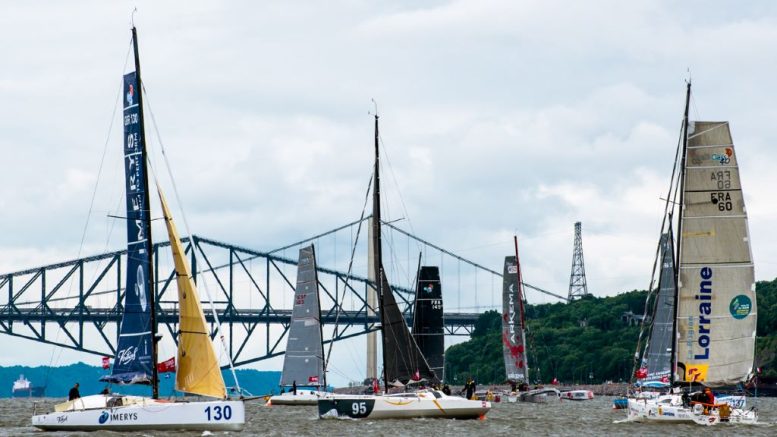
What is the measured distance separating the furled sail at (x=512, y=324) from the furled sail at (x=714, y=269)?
115ft

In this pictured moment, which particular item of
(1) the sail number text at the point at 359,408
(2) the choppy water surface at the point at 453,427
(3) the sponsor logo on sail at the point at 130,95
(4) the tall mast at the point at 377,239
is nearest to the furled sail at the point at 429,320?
(2) the choppy water surface at the point at 453,427

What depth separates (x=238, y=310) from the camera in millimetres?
116875

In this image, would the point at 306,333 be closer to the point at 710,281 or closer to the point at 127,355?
the point at 710,281

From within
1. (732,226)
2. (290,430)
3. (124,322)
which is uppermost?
(732,226)

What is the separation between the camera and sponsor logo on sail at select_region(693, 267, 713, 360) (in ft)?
116

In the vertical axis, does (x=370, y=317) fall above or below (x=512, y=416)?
above

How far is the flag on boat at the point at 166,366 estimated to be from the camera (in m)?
31.4

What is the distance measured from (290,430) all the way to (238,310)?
79293 millimetres

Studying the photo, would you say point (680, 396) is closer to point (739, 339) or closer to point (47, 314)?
point (739, 339)

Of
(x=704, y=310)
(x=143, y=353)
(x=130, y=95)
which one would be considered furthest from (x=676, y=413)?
(x=130, y=95)

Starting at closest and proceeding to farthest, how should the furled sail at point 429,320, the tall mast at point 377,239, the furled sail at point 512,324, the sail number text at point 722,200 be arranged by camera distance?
the sail number text at point 722,200
the tall mast at point 377,239
the furled sail at point 429,320
the furled sail at point 512,324

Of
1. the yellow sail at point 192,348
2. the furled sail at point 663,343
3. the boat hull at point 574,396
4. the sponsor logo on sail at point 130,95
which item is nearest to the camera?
the yellow sail at point 192,348

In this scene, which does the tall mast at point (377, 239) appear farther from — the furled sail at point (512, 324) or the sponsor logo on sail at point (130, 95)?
the furled sail at point (512, 324)

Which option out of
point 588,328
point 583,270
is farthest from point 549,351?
point 583,270
